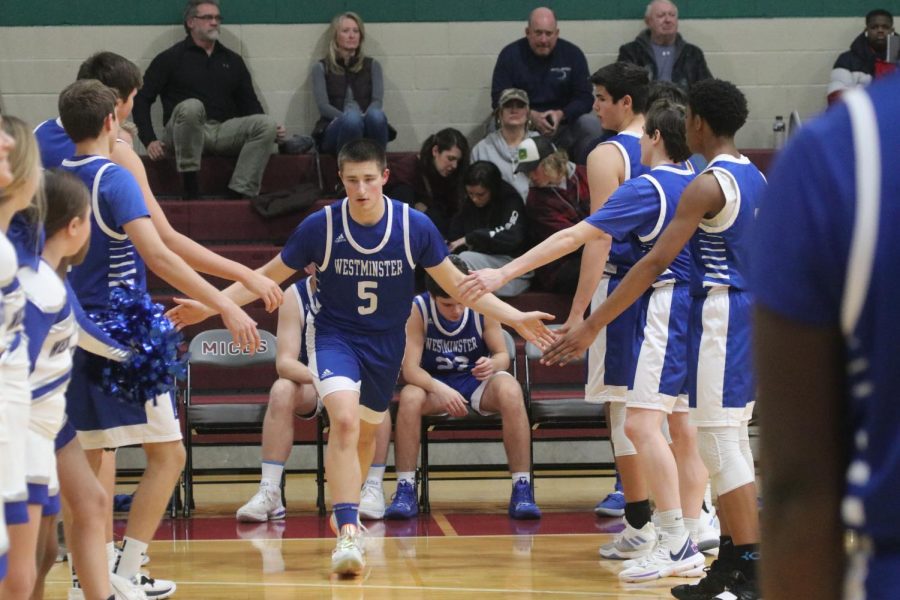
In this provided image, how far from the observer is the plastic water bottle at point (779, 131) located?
34.8 ft

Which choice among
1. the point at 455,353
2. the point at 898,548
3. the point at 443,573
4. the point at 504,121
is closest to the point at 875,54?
the point at 504,121

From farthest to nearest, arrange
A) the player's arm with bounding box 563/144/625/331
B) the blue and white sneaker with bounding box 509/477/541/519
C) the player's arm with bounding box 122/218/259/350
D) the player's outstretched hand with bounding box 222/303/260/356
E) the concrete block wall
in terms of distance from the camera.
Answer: the concrete block wall → the blue and white sneaker with bounding box 509/477/541/519 → the player's arm with bounding box 563/144/625/331 → the player's outstretched hand with bounding box 222/303/260/356 → the player's arm with bounding box 122/218/259/350

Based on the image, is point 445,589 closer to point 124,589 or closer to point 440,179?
point 124,589

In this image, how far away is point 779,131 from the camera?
10.8m

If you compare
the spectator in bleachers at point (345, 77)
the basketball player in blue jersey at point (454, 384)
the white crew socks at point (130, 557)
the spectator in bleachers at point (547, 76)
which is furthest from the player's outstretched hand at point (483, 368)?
the spectator in bleachers at point (345, 77)

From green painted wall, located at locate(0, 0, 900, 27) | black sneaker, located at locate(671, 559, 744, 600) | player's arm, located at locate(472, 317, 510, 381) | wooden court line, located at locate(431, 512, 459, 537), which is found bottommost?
wooden court line, located at locate(431, 512, 459, 537)

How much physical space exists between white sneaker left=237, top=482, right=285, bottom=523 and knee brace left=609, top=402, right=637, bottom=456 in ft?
7.15

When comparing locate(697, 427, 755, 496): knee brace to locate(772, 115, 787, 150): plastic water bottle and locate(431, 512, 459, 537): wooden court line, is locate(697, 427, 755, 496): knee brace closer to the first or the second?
locate(431, 512, 459, 537): wooden court line

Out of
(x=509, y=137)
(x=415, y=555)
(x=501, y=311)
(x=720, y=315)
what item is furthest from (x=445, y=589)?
(x=509, y=137)

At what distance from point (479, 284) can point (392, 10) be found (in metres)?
5.99

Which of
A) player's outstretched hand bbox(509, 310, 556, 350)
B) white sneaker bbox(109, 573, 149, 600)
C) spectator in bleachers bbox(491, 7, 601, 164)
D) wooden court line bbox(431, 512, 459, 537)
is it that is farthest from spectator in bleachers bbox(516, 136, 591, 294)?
white sneaker bbox(109, 573, 149, 600)

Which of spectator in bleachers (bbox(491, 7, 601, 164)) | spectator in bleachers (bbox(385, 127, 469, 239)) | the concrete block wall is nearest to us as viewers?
spectator in bleachers (bbox(385, 127, 469, 239))

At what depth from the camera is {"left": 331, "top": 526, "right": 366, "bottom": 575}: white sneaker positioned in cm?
535

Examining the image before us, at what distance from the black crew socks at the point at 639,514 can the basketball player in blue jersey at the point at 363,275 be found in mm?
1107
